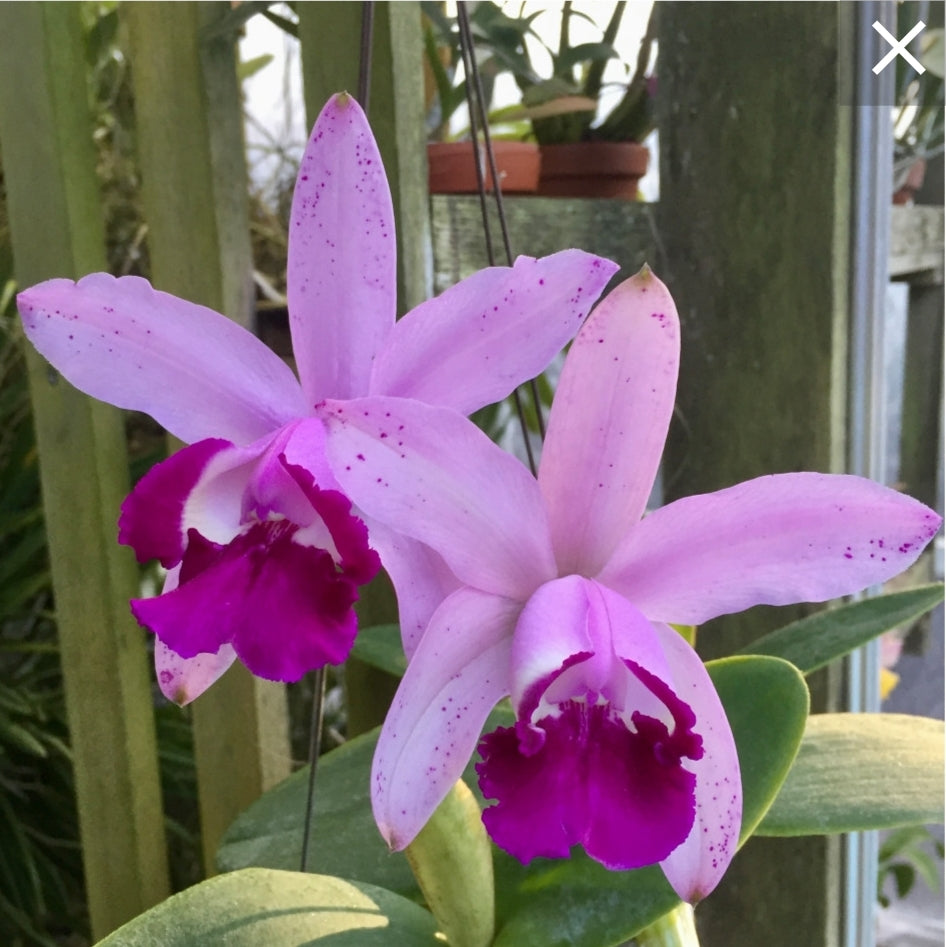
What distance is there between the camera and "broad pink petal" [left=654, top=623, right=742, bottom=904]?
1.18 ft

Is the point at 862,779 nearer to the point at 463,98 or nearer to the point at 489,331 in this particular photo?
the point at 489,331

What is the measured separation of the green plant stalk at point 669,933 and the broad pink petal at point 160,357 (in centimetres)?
34

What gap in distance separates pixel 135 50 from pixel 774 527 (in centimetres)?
72

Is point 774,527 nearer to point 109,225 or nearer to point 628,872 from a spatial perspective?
point 628,872

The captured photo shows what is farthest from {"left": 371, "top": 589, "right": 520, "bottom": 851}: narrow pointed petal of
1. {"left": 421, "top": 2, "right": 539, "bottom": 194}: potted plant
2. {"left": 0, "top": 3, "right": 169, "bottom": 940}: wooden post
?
{"left": 0, "top": 3, "right": 169, "bottom": 940}: wooden post

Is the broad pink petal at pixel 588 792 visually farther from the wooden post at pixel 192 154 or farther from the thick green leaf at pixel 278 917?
the wooden post at pixel 192 154

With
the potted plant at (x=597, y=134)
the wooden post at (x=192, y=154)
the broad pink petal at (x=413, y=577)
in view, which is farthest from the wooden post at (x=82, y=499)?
the broad pink petal at (x=413, y=577)

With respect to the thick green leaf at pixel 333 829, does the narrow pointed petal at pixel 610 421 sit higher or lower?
higher

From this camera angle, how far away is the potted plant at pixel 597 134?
0.90 m

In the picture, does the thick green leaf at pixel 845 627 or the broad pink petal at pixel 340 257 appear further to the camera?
the thick green leaf at pixel 845 627

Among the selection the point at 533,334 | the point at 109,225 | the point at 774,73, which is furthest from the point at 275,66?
the point at 533,334

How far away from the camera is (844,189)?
780 mm

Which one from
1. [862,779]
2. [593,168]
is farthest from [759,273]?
[862,779]

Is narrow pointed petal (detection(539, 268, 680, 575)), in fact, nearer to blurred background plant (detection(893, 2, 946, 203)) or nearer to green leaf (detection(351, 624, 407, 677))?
green leaf (detection(351, 624, 407, 677))
